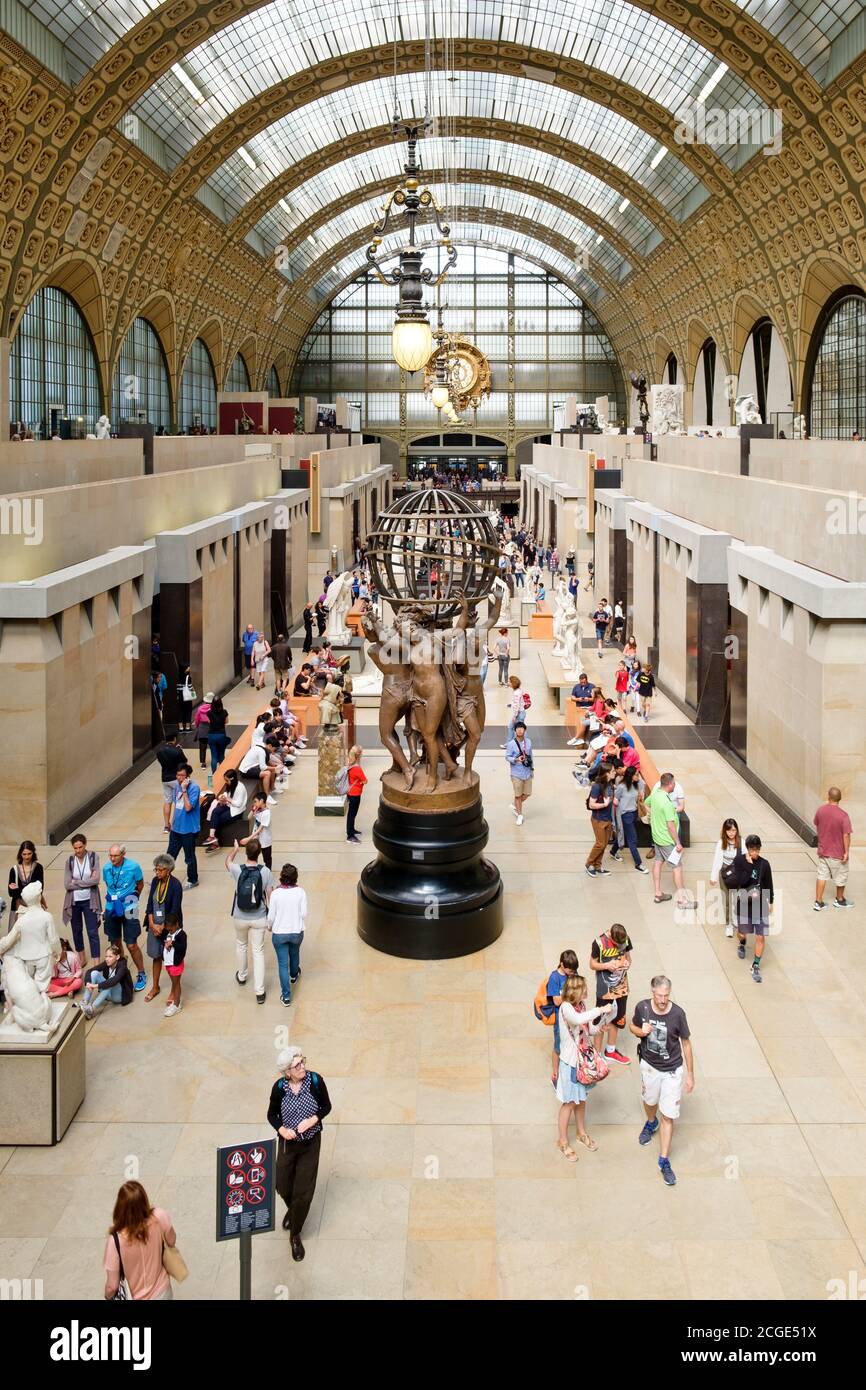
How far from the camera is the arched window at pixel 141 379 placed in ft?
144

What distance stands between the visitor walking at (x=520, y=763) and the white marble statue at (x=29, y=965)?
7698mm

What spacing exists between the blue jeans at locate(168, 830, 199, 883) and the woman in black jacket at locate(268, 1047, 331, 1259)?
18.7ft

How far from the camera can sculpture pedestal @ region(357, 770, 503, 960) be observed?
36.5ft

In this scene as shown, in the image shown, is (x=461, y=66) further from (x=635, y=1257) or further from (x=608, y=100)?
(x=635, y=1257)

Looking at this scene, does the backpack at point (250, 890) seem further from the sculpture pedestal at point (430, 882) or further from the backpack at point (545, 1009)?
the backpack at point (545, 1009)

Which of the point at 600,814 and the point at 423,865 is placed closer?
the point at 423,865

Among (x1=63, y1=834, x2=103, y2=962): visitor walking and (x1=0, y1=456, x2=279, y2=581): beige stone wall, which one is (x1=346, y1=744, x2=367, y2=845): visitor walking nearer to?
(x1=63, y1=834, x2=103, y2=962): visitor walking

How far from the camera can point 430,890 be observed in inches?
441

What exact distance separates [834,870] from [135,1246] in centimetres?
813

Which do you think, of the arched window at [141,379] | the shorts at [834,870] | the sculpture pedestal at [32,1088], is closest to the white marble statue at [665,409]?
the arched window at [141,379]

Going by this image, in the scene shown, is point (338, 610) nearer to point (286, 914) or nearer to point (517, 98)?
point (286, 914)

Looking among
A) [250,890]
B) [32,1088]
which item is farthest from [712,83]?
[32,1088]

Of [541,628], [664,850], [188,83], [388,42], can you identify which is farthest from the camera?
[388,42]

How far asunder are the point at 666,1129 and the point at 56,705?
9.00m
